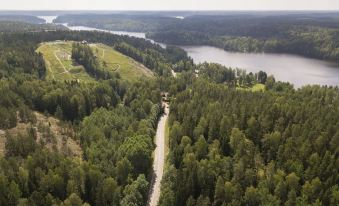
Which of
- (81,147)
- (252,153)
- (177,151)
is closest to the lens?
(252,153)

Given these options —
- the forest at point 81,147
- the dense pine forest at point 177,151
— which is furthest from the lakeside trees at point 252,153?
the forest at point 81,147

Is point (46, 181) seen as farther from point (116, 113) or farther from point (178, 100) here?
point (178, 100)

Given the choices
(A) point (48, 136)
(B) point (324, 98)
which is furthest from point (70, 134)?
(B) point (324, 98)

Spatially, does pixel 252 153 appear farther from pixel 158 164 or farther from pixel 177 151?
pixel 158 164

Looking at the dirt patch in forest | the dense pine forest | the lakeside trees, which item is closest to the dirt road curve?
the dense pine forest

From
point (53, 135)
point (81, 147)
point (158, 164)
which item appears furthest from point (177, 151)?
point (53, 135)

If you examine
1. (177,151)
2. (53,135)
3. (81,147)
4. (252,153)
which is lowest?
(81,147)

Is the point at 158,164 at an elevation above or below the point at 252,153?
below
